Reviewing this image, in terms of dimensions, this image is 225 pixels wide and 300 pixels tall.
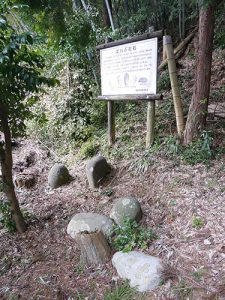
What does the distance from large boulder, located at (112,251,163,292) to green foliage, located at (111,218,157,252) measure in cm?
14

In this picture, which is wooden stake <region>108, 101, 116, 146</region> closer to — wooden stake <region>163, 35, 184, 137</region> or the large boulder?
wooden stake <region>163, 35, 184, 137</region>

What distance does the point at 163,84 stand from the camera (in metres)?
5.94

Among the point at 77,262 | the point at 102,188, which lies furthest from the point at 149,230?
the point at 102,188

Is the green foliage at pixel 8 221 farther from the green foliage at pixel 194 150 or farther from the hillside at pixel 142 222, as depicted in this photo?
the green foliage at pixel 194 150

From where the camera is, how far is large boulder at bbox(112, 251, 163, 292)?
2.18 metres

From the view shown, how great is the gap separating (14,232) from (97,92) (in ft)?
11.4

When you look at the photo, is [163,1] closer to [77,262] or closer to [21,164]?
[21,164]

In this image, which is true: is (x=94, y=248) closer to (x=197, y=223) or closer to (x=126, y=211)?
(x=126, y=211)

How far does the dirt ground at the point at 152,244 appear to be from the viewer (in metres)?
2.24

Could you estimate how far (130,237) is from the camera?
2727 mm

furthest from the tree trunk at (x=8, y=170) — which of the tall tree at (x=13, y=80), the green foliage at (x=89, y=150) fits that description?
the green foliage at (x=89, y=150)

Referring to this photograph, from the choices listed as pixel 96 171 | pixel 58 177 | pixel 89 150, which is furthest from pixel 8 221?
pixel 89 150

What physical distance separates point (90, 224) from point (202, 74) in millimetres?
2531

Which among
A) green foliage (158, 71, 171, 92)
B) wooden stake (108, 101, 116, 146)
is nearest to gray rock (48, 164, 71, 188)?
wooden stake (108, 101, 116, 146)
